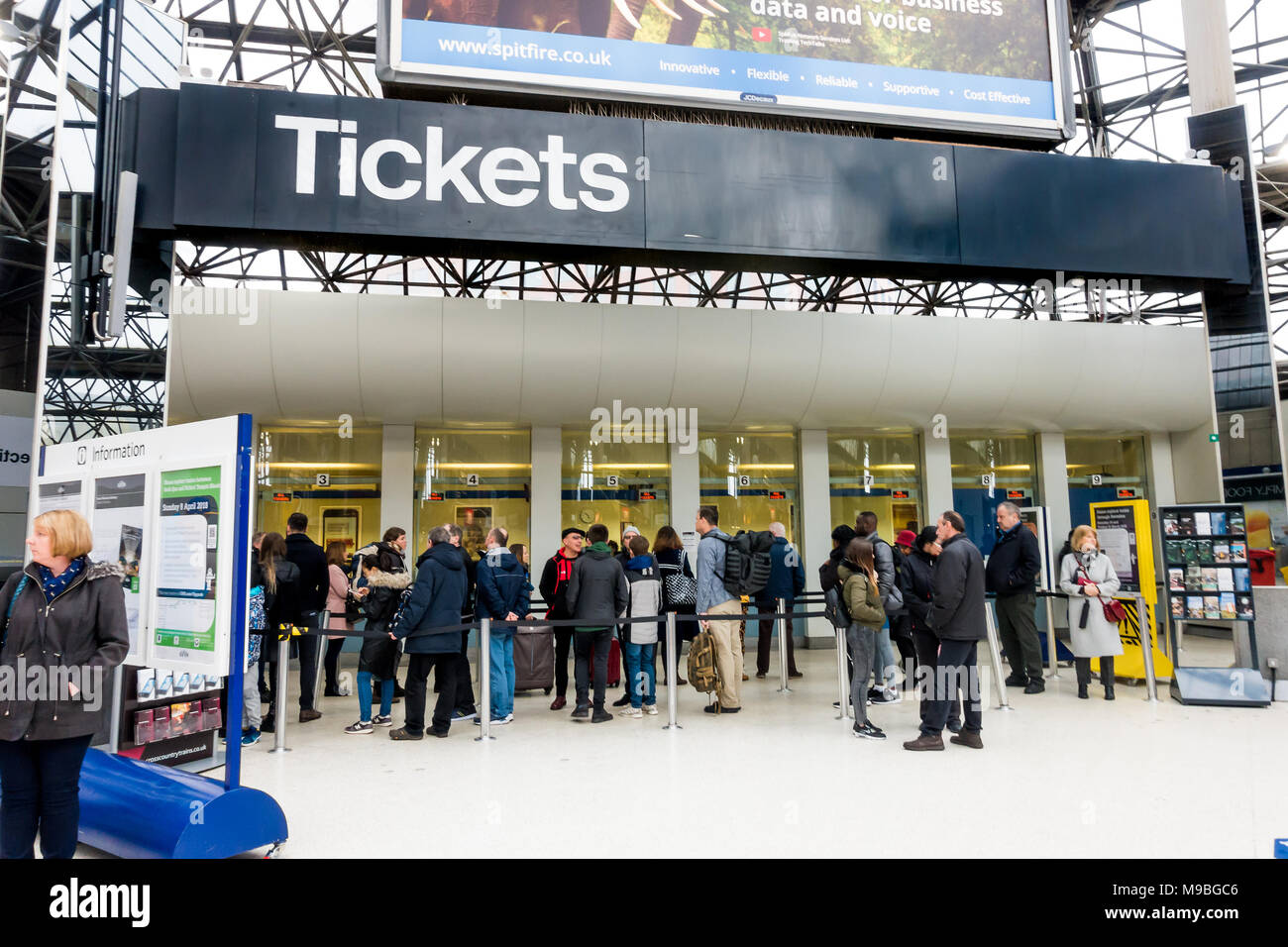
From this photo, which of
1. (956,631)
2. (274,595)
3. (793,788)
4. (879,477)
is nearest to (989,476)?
(879,477)

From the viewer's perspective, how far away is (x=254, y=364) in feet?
30.5

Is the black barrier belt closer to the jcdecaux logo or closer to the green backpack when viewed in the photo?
the green backpack

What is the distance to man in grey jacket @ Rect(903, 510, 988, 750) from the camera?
18.9 feet

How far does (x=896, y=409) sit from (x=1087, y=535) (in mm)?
3758

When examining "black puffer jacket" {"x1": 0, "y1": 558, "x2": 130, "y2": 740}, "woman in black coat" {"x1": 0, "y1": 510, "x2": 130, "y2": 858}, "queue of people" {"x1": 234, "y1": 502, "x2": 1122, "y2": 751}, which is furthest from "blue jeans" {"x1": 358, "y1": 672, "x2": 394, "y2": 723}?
"black puffer jacket" {"x1": 0, "y1": 558, "x2": 130, "y2": 740}

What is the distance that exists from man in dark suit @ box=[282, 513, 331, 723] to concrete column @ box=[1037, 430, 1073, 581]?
10743 millimetres

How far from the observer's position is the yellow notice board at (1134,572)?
323 inches

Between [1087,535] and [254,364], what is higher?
[254,364]

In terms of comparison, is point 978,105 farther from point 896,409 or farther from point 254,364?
point 254,364

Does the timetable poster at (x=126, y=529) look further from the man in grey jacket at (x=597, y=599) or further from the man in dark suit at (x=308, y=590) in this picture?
the man in grey jacket at (x=597, y=599)

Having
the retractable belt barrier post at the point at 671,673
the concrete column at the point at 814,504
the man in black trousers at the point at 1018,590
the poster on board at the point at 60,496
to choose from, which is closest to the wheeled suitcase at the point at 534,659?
the retractable belt barrier post at the point at 671,673

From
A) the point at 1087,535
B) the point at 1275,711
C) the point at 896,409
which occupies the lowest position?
the point at 1275,711

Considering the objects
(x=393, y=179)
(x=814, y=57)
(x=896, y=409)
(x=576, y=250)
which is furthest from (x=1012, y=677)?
(x=393, y=179)

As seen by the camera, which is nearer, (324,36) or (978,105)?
(978,105)
